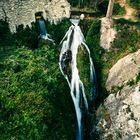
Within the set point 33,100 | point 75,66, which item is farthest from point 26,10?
point 33,100

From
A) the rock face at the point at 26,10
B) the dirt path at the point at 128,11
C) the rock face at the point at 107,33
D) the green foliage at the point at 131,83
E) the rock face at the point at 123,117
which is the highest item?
the rock face at the point at 26,10

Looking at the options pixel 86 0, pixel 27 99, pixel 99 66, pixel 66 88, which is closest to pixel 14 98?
pixel 27 99

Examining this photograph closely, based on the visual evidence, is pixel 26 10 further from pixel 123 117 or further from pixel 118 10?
pixel 123 117

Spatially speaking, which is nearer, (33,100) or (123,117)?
(33,100)

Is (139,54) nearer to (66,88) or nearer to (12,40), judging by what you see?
(66,88)

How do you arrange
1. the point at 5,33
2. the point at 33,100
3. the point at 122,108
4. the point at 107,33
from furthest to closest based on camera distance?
the point at 107,33 → the point at 5,33 → the point at 122,108 → the point at 33,100

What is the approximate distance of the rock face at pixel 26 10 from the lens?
1347 inches

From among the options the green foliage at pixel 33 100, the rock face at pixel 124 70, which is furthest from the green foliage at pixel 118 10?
the green foliage at pixel 33 100

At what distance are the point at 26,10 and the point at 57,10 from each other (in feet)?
10.2

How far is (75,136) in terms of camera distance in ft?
94.2

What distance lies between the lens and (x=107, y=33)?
35.6 meters

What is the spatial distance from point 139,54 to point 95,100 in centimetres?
484

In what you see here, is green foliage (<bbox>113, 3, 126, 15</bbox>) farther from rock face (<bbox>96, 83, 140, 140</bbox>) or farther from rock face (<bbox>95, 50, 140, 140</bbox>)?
rock face (<bbox>96, 83, 140, 140</bbox>)

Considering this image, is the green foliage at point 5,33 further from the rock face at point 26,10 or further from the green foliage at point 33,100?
the green foliage at point 33,100
